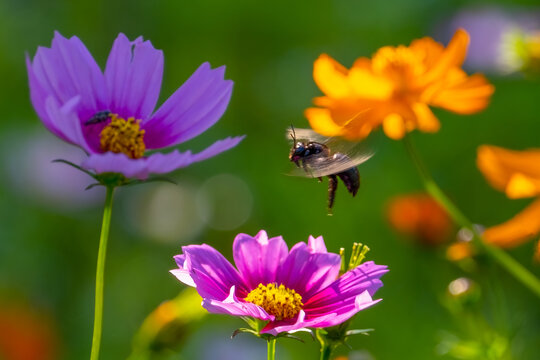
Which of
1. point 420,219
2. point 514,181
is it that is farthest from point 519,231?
point 420,219

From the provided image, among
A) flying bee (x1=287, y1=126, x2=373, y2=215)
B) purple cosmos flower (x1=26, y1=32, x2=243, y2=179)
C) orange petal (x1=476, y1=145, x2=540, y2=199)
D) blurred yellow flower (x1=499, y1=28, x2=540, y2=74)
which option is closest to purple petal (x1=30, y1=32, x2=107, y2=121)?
purple cosmos flower (x1=26, y1=32, x2=243, y2=179)

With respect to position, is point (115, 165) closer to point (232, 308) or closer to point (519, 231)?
point (232, 308)

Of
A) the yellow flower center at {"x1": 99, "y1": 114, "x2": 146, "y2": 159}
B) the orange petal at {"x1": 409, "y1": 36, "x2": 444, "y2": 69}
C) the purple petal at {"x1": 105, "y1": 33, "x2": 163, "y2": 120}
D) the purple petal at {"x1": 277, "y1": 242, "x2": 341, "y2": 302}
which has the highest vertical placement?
the purple petal at {"x1": 105, "y1": 33, "x2": 163, "y2": 120}

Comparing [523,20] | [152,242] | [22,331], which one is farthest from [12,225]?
[523,20]

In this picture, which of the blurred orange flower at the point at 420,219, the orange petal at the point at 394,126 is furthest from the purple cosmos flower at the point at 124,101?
the blurred orange flower at the point at 420,219

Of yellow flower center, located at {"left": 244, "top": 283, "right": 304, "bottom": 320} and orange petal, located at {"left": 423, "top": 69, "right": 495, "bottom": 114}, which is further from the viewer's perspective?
orange petal, located at {"left": 423, "top": 69, "right": 495, "bottom": 114}

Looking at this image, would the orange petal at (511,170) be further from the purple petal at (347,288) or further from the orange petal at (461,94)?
the purple petal at (347,288)

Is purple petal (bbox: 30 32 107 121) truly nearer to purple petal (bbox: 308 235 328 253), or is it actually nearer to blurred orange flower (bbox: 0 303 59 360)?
purple petal (bbox: 308 235 328 253)
